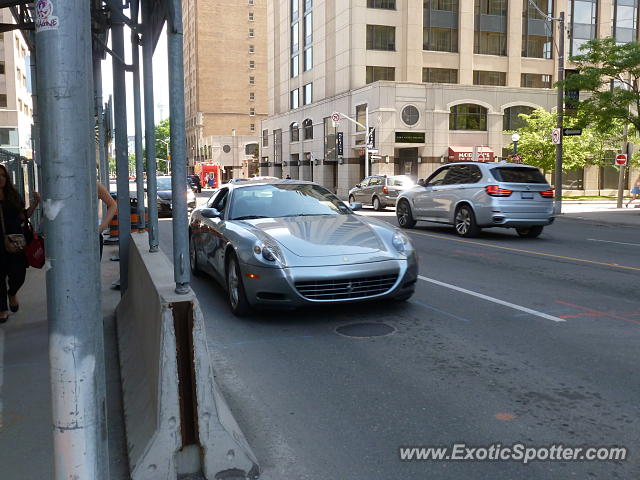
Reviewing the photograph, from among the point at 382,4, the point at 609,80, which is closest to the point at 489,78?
the point at 382,4

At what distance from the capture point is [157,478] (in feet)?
10.3

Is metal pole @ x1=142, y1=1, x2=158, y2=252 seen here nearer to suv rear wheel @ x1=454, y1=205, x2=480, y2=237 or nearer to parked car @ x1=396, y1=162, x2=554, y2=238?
parked car @ x1=396, y1=162, x2=554, y2=238

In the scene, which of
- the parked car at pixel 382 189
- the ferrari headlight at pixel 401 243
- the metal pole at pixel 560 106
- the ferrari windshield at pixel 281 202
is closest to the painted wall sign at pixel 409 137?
the parked car at pixel 382 189

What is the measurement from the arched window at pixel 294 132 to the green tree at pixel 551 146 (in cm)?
2619

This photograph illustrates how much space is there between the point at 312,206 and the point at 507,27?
47169mm

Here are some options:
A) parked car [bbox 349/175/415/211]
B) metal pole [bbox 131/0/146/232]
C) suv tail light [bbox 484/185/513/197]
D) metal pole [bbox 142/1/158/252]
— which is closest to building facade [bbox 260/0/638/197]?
parked car [bbox 349/175/415/211]

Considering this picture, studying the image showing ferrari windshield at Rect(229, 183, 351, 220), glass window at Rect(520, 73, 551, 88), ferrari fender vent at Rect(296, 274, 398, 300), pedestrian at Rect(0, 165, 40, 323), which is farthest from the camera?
glass window at Rect(520, 73, 551, 88)

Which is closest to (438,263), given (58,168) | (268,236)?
(268,236)

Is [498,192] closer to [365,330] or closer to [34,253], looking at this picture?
[365,330]

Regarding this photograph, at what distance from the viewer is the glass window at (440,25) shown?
48219 mm

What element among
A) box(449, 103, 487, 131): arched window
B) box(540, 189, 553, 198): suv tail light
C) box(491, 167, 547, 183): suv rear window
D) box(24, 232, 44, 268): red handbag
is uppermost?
box(449, 103, 487, 131): arched window

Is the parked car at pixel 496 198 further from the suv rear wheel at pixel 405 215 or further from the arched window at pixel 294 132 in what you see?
the arched window at pixel 294 132

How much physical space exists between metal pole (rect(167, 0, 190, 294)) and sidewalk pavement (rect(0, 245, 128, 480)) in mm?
1181

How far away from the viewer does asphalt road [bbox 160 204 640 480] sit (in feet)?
11.6
